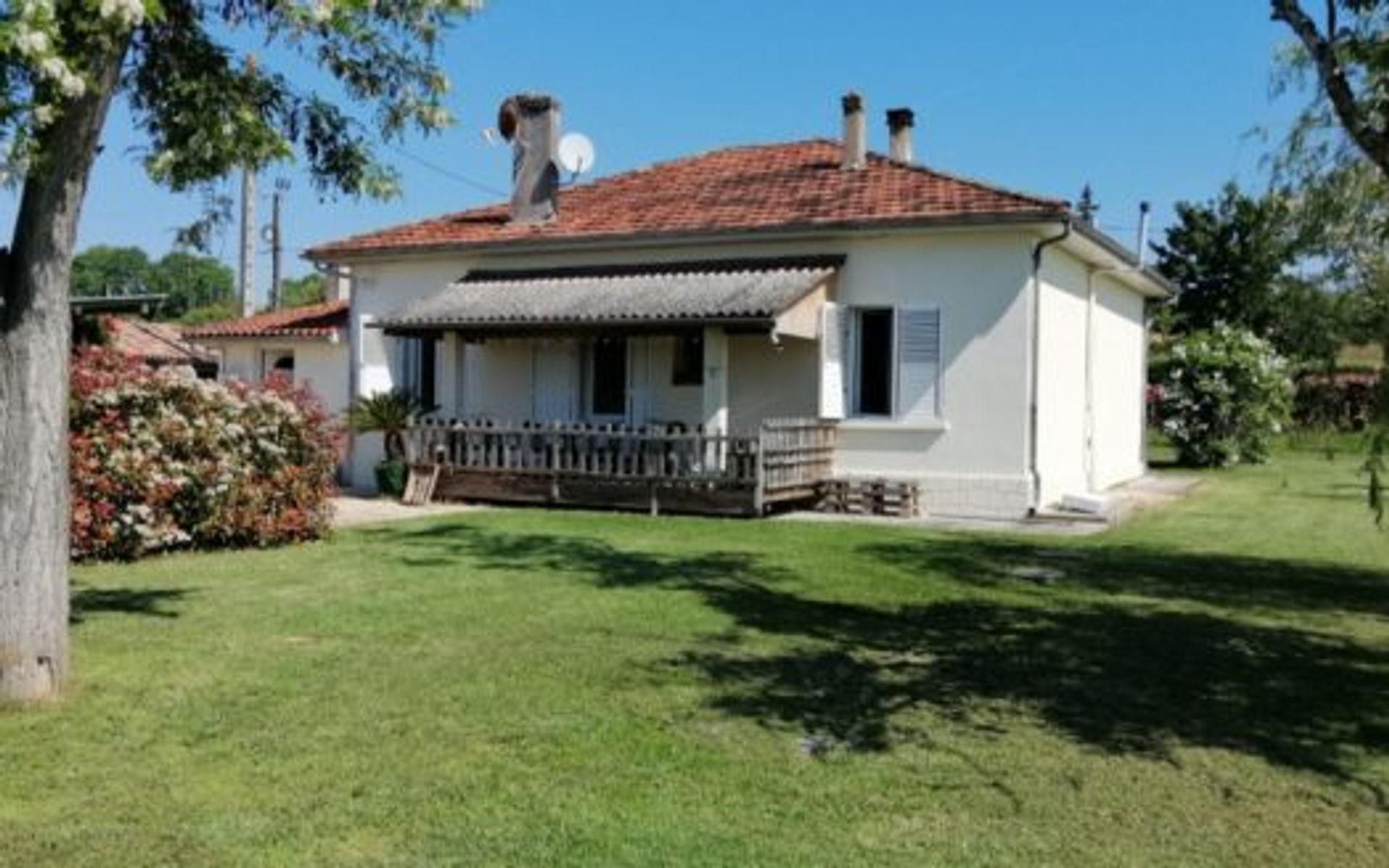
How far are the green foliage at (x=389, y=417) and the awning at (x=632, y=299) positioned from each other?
3.60ft

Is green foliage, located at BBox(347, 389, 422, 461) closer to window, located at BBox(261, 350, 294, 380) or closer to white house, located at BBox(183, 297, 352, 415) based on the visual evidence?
white house, located at BBox(183, 297, 352, 415)

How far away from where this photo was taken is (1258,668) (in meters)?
7.59

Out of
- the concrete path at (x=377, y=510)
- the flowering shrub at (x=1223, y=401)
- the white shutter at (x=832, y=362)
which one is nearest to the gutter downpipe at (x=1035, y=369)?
the white shutter at (x=832, y=362)

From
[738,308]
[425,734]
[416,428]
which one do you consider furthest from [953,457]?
[425,734]

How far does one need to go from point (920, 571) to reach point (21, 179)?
27.0 ft

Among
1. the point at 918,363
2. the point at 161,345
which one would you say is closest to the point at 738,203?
the point at 918,363

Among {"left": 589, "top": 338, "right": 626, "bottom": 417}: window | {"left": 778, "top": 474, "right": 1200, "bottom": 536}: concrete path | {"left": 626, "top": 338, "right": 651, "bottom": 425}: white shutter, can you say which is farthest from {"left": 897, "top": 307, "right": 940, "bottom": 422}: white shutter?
{"left": 589, "top": 338, "right": 626, "bottom": 417}: window

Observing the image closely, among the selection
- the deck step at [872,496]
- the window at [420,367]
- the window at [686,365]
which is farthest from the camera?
the window at [420,367]

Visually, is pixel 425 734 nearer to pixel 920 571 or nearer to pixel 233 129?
pixel 233 129

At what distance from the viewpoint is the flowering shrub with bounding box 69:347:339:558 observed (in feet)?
38.1

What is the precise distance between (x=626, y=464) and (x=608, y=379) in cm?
242

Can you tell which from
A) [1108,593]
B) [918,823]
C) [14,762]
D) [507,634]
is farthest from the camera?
[1108,593]

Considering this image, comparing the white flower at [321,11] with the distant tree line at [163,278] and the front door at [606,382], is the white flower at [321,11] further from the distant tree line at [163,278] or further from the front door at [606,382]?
the distant tree line at [163,278]

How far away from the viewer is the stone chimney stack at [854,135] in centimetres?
1981
